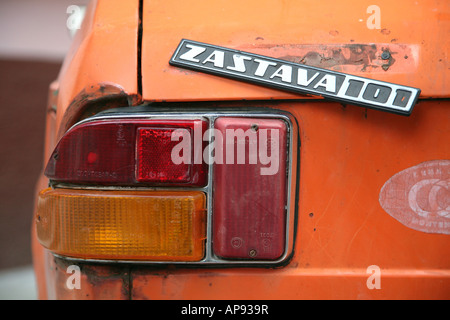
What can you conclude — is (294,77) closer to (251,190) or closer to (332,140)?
(332,140)

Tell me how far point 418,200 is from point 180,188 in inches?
25.0

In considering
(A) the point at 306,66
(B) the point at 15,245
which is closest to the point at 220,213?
(A) the point at 306,66

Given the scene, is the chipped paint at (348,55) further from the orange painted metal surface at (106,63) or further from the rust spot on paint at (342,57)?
the orange painted metal surface at (106,63)

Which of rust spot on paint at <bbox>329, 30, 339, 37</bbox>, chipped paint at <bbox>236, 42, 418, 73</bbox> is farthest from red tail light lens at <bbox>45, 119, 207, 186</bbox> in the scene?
rust spot on paint at <bbox>329, 30, 339, 37</bbox>

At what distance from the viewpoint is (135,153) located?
1.15 metres

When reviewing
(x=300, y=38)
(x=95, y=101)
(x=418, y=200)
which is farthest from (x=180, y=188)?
(x=418, y=200)

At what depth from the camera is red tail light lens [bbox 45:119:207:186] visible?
1.14 meters

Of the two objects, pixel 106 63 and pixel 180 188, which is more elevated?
pixel 106 63

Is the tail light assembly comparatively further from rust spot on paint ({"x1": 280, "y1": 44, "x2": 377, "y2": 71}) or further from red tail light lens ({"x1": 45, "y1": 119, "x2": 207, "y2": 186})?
rust spot on paint ({"x1": 280, "y1": 44, "x2": 377, "y2": 71})

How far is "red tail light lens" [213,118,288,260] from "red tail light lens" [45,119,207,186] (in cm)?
7

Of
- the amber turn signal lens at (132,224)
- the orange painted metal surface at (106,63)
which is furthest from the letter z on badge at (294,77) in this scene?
the amber turn signal lens at (132,224)

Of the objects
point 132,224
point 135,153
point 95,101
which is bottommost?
point 132,224

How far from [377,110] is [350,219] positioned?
30 cm

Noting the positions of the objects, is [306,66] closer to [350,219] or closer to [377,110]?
[377,110]
